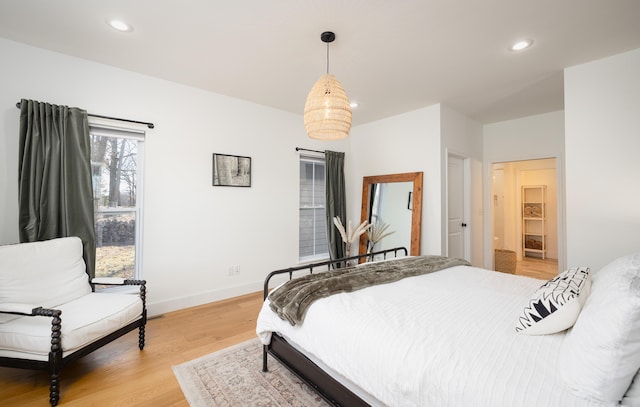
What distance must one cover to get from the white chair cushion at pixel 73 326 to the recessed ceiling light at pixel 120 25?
2168 millimetres

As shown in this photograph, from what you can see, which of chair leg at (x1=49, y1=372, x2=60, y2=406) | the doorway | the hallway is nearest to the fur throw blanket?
chair leg at (x1=49, y1=372, x2=60, y2=406)

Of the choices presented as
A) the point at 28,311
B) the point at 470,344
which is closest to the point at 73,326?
the point at 28,311

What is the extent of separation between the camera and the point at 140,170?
9.95 ft

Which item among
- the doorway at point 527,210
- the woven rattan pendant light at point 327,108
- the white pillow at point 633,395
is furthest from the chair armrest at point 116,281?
the doorway at point 527,210

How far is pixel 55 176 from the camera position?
247 cm

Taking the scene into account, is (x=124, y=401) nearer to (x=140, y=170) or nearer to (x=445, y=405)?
(x=445, y=405)

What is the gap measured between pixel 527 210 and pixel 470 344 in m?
6.66

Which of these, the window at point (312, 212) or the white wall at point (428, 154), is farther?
the window at point (312, 212)

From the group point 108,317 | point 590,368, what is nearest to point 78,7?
point 108,317

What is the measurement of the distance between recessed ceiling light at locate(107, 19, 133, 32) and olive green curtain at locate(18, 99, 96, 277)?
0.92 m

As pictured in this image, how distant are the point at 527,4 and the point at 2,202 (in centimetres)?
438

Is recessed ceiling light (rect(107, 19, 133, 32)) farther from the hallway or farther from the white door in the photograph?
the hallway

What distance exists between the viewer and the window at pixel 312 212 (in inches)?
174

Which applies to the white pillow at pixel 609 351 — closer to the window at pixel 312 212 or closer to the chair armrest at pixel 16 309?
the chair armrest at pixel 16 309
